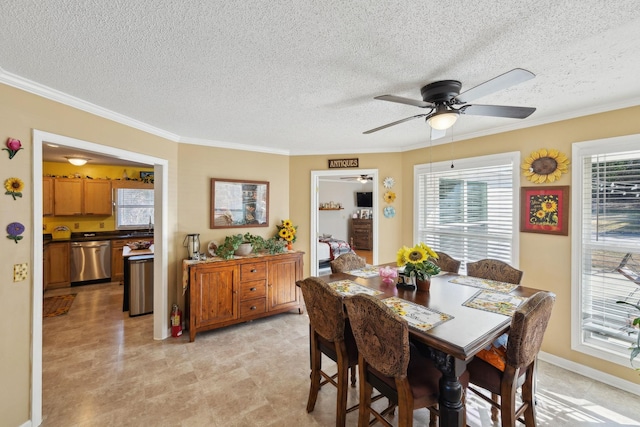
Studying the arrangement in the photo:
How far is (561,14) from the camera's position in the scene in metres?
1.29

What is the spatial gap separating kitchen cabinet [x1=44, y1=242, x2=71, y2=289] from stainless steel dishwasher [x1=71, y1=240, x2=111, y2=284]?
0.07 m

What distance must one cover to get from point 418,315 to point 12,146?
294 centimetres

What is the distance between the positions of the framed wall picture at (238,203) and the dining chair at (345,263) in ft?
5.55

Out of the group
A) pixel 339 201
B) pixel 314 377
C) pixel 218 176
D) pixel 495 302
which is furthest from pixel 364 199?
pixel 314 377

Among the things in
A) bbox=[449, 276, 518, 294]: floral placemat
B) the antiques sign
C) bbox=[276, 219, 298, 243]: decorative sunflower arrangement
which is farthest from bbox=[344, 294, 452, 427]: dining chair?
the antiques sign

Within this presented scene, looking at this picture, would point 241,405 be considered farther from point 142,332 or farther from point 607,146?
point 607,146

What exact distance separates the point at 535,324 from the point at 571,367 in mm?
1853

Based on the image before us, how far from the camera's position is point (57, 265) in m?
4.95

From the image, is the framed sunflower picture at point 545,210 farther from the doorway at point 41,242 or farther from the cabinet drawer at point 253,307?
the doorway at point 41,242

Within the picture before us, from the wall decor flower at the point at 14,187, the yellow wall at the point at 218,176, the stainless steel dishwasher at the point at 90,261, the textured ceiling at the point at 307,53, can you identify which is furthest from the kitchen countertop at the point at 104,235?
the wall decor flower at the point at 14,187

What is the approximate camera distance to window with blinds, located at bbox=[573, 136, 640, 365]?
7.67ft

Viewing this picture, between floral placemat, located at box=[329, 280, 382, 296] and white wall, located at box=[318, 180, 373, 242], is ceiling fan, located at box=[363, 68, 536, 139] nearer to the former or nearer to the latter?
floral placemat, located at box=[329, 280, 382, 296]

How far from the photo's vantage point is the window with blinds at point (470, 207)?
3.09 m

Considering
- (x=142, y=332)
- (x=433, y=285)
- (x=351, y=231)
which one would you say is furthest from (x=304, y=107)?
(x=351, y=231)
